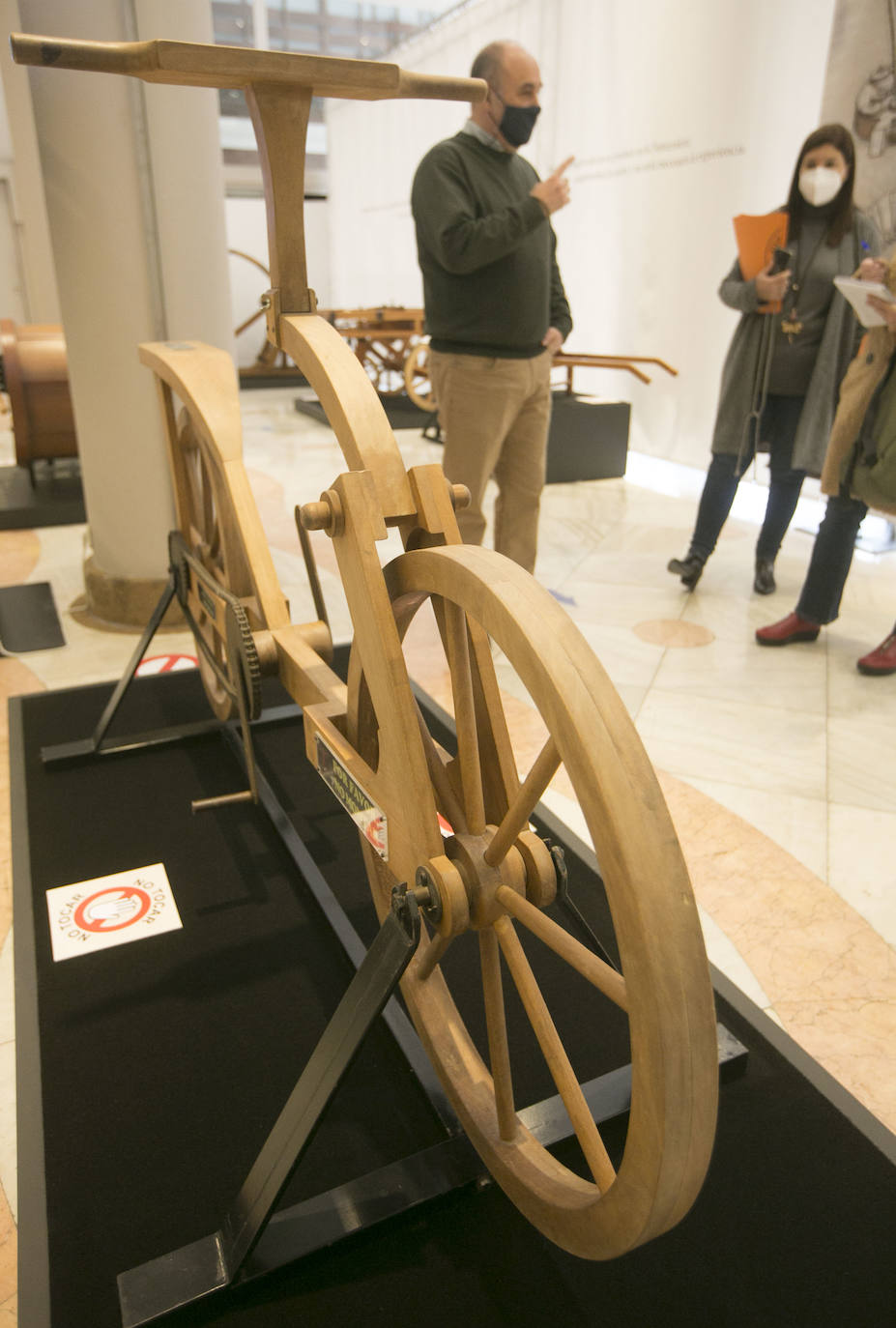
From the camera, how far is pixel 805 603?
3.04 metres

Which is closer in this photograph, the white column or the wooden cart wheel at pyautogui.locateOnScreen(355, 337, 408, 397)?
the white column

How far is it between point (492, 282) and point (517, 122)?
0.40 m

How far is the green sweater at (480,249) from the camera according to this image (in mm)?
2467

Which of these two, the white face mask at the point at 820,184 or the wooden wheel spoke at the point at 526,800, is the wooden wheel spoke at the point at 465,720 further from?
the white face mask at the point at 820,184

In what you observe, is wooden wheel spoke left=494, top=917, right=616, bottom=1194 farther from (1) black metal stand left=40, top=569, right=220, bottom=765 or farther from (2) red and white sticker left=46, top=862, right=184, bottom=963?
(1) black metal stand left=40, top=569, right=220, bottom=765

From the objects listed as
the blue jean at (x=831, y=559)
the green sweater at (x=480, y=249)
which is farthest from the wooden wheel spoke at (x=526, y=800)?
the blue jean at (x=831, y=559)

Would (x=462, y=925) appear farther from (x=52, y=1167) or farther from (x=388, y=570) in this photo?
(x=52, y=1167)

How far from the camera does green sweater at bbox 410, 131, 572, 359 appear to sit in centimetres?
247

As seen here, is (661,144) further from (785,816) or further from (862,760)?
(785,816)

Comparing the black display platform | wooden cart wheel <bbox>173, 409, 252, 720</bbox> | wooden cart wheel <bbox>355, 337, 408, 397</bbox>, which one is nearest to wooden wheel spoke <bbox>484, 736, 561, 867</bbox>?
the black display platform

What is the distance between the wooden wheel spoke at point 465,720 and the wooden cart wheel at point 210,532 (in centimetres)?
78

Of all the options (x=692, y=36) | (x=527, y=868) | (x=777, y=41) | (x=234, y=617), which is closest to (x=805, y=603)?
(x=234, y=617)

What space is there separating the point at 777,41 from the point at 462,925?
4980 mm

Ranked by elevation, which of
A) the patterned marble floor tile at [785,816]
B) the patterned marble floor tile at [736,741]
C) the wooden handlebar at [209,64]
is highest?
the wooden handlebar at [209,64]
